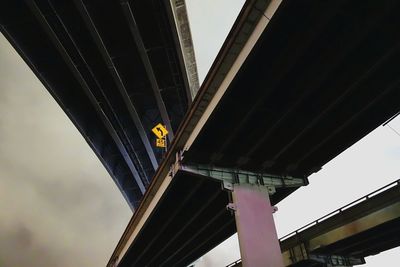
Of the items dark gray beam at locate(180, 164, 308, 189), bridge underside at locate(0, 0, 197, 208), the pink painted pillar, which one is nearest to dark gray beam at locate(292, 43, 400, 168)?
dark gray beam at locate(180, 164, 308, 189)

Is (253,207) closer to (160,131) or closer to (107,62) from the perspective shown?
(107,62)

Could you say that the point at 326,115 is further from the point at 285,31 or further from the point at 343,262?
the point at 343,262

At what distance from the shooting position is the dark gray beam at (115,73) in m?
23.8

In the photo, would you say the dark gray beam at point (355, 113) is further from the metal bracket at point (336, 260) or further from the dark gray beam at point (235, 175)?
the metal bracket at point (336, 260)

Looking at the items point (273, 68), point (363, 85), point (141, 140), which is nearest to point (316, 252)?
point (363, 85)

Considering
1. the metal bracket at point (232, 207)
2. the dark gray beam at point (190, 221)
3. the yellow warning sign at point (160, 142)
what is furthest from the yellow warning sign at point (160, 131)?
the metal bracket at point (232, 207)

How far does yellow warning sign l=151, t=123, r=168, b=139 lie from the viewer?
32.5 m

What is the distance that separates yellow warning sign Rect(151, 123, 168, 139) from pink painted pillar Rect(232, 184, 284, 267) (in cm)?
1949

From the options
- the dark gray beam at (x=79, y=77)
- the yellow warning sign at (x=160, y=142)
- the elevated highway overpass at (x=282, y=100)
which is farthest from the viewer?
the yellow warning sign at (x=160, y=142)

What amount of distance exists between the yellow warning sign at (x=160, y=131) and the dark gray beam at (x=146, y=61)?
49 centimetres

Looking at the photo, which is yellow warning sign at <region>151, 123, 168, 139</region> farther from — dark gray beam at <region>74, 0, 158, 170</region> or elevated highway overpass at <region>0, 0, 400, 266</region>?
elevated highway overpass at <region>0, 0, 400, 266</region>

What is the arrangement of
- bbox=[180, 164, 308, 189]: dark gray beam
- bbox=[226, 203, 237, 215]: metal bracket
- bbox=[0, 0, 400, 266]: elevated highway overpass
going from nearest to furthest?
bbox=[0, 0, 400, 266]: elevated highway overpass → bbox=[226, 203, 237, 215]: metal bracket → bbox=[180, 164, 308, 189]: dark gray beam

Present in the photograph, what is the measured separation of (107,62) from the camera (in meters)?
27.4

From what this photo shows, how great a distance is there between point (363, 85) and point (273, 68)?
337 cm
